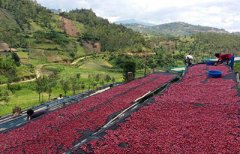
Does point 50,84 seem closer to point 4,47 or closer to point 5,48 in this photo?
point 5,48

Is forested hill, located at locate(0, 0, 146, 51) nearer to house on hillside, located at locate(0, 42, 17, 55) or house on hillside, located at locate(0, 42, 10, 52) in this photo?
house on hillside, located at locate(0, 42, 10, 52)

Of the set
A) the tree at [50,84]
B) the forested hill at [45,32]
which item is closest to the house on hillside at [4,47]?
the forested hill at [45,32]

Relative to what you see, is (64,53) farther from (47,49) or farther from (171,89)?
(171,89)

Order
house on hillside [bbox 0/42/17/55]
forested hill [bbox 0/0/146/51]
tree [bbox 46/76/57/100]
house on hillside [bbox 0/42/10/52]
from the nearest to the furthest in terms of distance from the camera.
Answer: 1. tree [bbox 46/76/57/100]
2. house on hillside [bbox 0/42/17/55]
3. house on hillside [bbox 0/42/10/52]
4. forested hill [bbox 0/0/146/51]

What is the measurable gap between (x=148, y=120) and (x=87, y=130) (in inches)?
154

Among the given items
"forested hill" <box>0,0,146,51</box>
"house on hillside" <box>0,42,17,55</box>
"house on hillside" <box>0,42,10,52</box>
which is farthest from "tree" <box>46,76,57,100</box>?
"forested hill" <box>0,0,146,51</box>

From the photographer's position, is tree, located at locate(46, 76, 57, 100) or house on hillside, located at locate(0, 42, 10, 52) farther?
house on hillside, located at locate(0, 42, 10, 52)

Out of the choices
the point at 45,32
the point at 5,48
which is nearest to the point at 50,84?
the point at 5,48

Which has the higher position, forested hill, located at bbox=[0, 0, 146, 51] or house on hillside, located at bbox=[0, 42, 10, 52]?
forested hill, located at bbox=[0, 0, 146, 51]

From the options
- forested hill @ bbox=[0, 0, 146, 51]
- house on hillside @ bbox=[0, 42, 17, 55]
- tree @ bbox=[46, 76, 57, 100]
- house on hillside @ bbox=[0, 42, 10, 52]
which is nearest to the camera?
tree @ bbox=[46, 76, 57, 100]

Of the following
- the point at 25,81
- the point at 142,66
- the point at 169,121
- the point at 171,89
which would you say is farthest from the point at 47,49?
the point at 169,121

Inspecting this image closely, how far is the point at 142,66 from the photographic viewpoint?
4779 inches

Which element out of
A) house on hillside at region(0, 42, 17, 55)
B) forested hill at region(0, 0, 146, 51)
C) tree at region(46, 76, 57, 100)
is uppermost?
forested hill at region(0, 0, 146, 51)

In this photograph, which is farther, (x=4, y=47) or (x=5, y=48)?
(x=4, y=47)
